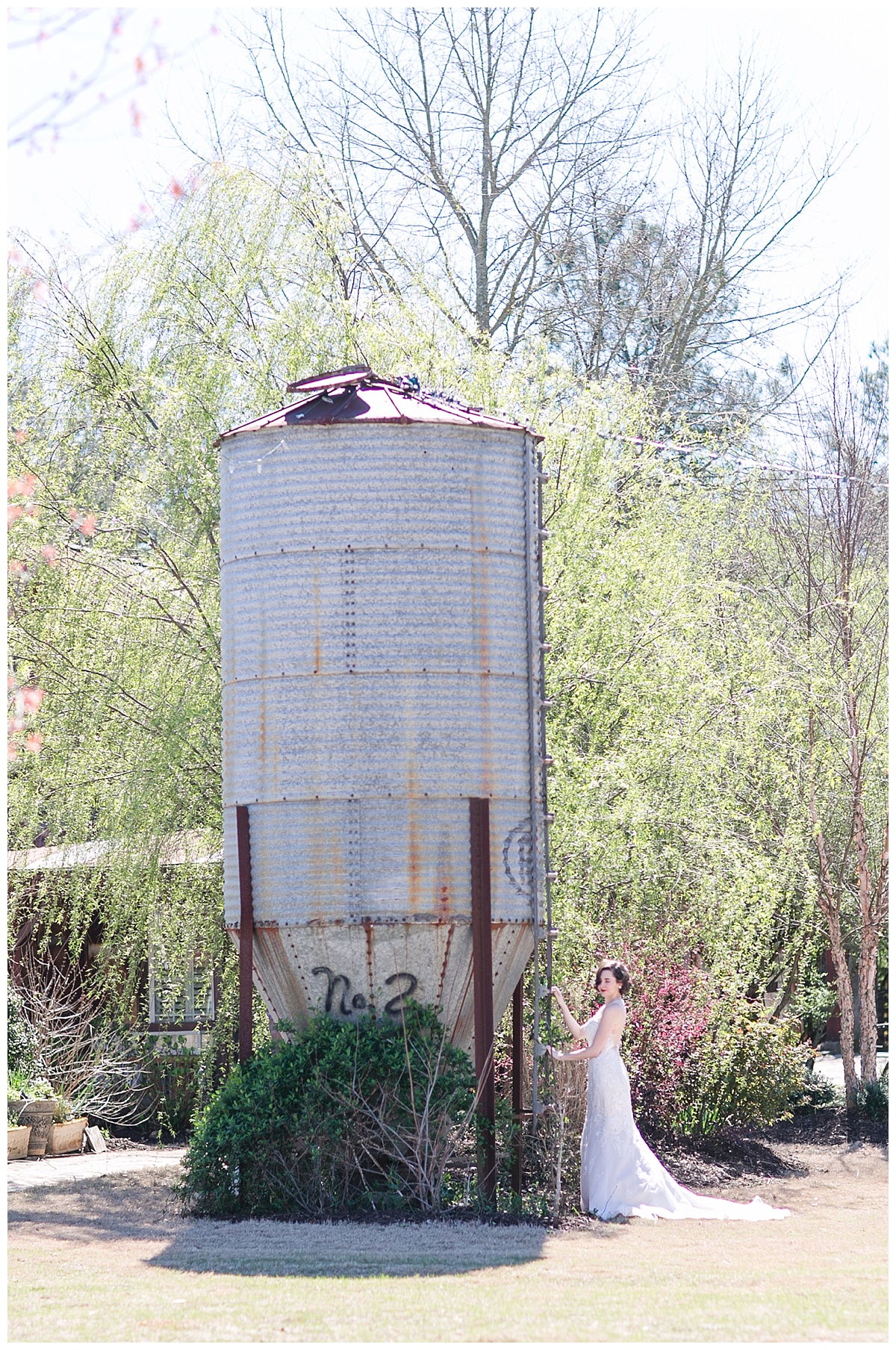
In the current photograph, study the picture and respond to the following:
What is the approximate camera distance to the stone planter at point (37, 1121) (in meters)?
13.5

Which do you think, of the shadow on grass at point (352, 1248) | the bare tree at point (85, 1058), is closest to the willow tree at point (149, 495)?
the bare tree at point (85, 1058)

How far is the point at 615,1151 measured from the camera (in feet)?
32.8

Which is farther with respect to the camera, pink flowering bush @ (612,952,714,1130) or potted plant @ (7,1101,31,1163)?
potted plant @ (7,1101,31,1163)

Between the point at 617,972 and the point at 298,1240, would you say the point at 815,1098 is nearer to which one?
the point at 617,972

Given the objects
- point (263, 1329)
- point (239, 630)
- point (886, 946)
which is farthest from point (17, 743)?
point (886, 946)

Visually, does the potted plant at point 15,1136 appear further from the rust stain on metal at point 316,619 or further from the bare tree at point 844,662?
the bare tree at point 844,662

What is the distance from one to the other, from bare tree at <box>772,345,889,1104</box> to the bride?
231 inches

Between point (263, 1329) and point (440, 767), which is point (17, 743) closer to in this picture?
point (440, 767)

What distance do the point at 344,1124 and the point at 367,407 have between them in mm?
4263

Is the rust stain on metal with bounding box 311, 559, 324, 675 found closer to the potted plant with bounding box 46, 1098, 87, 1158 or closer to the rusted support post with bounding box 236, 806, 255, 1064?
the rusted support post with bounding box 236, 806, 255, 1064

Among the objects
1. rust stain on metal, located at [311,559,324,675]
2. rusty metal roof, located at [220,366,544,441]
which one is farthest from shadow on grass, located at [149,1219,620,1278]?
rusty metal roof, located at [220,366,544,441]

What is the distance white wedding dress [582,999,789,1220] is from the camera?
9875 millimetres

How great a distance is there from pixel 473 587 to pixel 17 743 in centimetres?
547

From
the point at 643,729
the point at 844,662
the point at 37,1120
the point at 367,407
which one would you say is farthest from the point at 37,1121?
the point at 844,662
